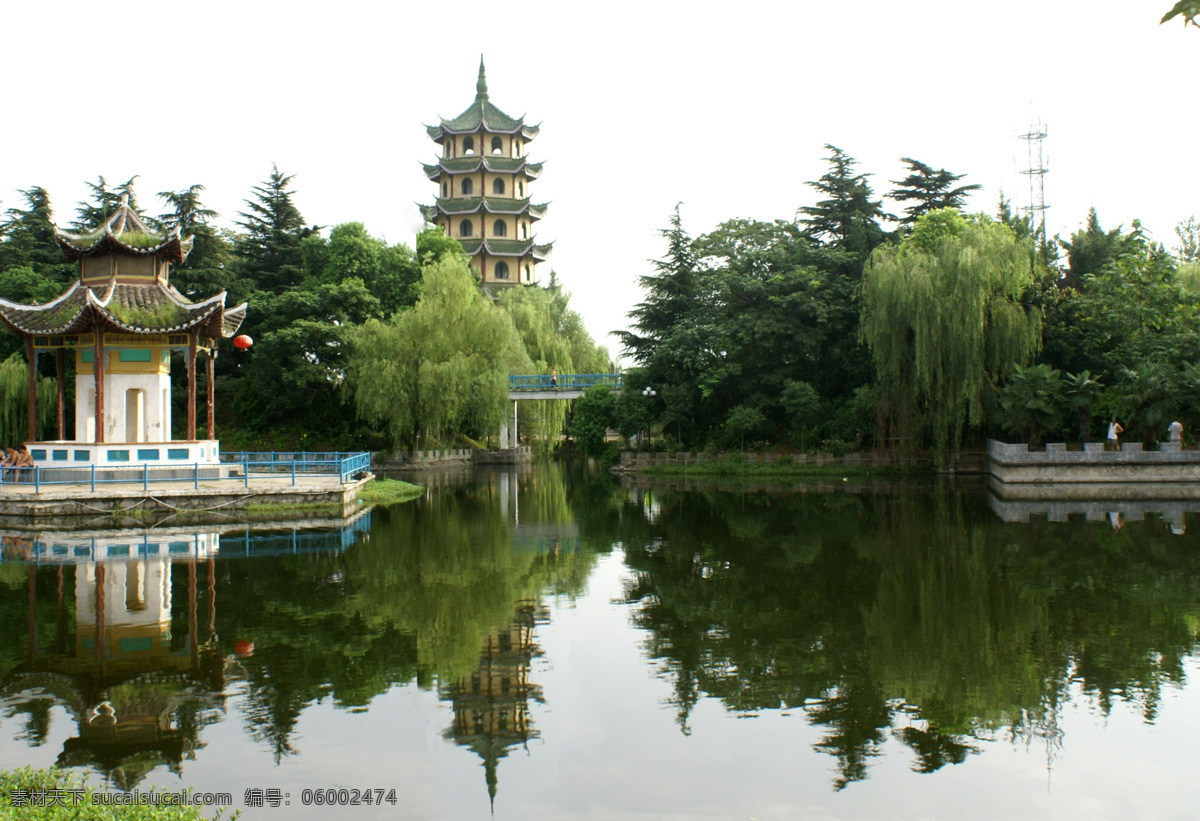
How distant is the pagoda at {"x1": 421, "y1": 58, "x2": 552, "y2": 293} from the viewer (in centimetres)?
4744

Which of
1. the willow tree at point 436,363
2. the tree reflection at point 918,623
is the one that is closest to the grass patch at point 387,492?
the tree reflection at point 918,623

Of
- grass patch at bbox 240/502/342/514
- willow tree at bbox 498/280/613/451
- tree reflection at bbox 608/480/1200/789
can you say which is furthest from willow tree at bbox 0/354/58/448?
tree reflection at bbox 608/480/1200/789

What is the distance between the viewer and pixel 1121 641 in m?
7.87

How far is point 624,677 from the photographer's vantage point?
716 cm

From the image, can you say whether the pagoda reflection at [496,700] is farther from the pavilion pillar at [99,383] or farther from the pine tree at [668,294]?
the pine tree at [668,294]

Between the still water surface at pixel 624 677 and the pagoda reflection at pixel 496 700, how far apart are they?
33mm

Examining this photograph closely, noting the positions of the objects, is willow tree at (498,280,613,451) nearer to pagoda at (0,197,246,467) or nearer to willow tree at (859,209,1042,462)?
willow tree at (859,209,1042,462)

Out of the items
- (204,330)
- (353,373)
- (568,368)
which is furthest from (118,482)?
(568,368)

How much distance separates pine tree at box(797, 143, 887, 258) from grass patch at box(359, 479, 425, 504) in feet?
55.7

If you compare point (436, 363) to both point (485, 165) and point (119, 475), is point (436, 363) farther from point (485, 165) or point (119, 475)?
point (485, 165)

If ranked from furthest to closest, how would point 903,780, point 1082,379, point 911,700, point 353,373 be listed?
point 353,373, point 1082,379, point 911,700, point 903,780

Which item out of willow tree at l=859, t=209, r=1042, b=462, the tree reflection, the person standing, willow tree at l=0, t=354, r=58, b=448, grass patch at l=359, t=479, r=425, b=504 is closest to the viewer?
the tree reflection

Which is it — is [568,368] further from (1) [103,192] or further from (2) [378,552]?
(2) [378,552]

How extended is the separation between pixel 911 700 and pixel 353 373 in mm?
27524
